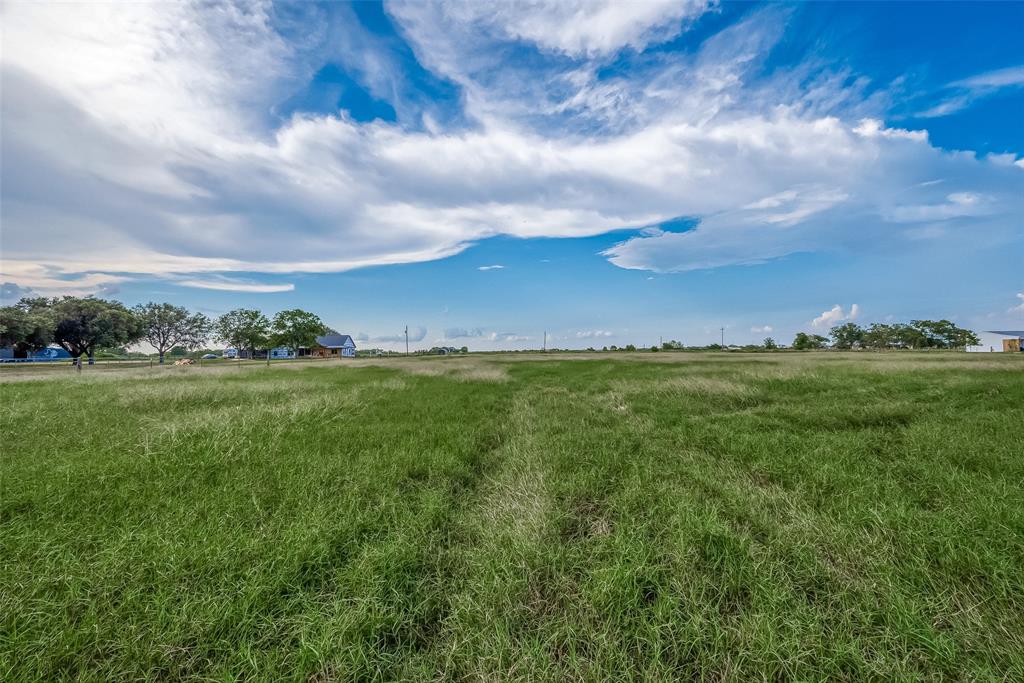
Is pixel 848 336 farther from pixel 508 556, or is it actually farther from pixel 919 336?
pixel 508 556

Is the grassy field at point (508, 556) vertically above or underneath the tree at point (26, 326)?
underneath

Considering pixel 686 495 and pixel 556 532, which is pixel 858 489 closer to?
pixel 686 495

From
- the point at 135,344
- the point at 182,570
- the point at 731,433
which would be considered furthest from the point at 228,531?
the point at 135,344

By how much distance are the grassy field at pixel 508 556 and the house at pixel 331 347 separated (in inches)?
3989

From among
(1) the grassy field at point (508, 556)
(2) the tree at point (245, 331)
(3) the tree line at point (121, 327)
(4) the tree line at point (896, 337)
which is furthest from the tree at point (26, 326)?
(4) the tree line at point (896, 337)

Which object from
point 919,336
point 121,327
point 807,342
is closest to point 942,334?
point 919,336

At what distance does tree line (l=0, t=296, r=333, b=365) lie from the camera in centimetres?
4818

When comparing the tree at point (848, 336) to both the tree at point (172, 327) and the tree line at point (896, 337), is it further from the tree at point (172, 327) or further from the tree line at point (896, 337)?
the tree at point (172, 327)

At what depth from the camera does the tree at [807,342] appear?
109062 millimetres

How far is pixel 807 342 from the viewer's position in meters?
109

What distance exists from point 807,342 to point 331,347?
13601 cm

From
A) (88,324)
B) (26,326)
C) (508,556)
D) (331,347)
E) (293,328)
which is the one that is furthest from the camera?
(331,347)

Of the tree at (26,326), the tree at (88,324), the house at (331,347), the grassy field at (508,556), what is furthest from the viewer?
the house at (331,347)

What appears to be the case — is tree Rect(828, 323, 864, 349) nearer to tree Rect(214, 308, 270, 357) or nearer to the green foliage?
the green foliage
